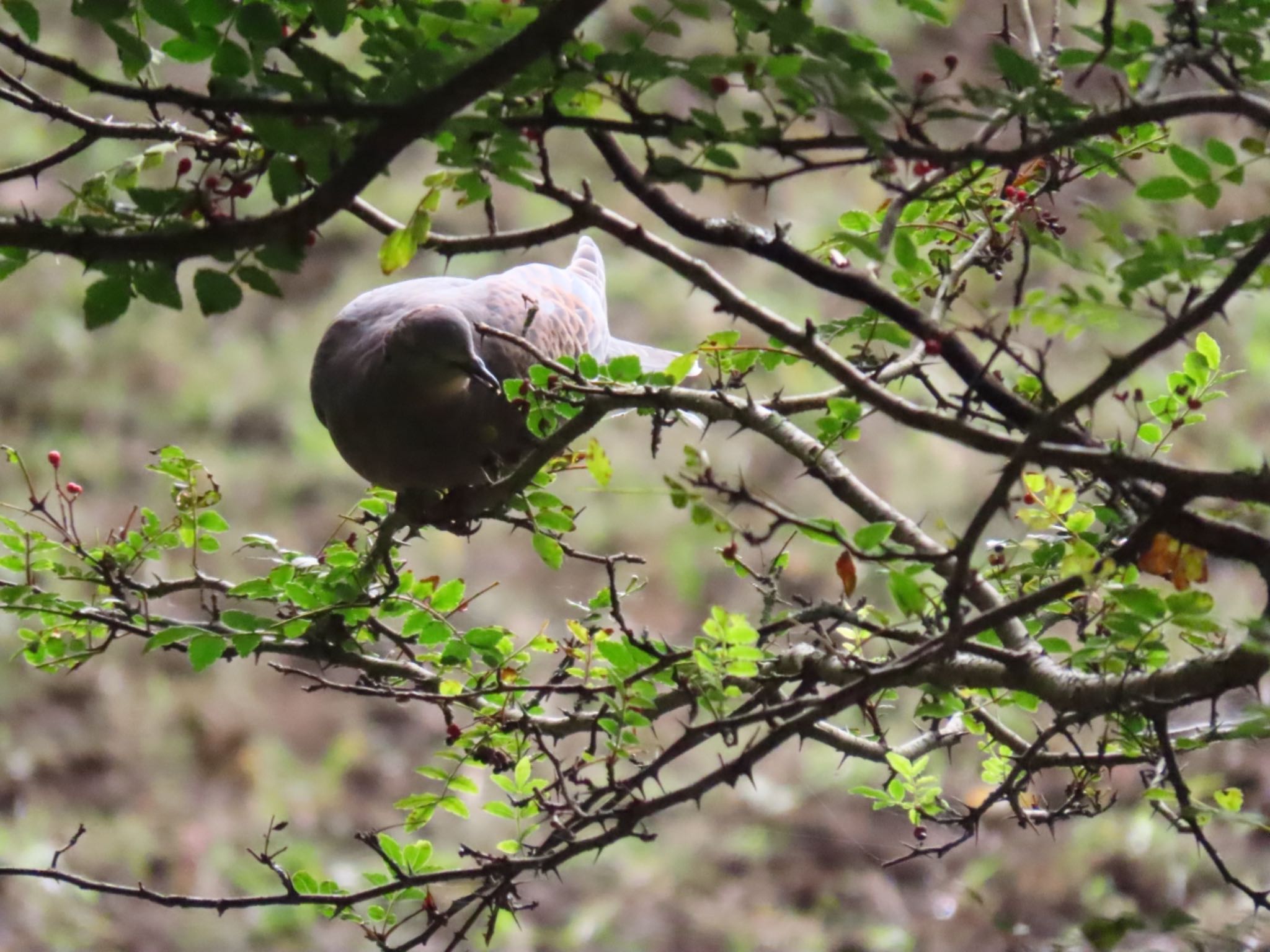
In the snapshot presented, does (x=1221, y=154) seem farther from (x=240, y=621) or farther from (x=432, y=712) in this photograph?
(x=432, y=712)

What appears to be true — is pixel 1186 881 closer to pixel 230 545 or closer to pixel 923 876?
pixel 923 876

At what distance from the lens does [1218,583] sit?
3801 mm

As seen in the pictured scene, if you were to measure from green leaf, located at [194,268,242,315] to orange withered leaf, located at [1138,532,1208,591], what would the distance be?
0.66 metres

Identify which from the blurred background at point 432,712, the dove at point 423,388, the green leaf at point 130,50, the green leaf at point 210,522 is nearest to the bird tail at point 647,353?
the dove at point 423,388

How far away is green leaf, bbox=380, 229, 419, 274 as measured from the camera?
2.97 feet

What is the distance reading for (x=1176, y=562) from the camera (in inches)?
36.2

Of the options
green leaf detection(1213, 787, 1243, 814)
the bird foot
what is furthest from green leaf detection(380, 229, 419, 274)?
green leaf detection(1213, 787, 1243, 814)

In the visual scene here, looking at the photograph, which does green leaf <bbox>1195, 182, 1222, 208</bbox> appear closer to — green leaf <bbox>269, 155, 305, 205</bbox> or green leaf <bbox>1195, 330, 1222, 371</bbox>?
green leaf <bbox>1195, 330, 1222, 371</bbox>

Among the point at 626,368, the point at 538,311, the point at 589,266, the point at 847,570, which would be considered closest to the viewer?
the point at 847,570

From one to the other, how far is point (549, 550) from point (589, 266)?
108 centimetres

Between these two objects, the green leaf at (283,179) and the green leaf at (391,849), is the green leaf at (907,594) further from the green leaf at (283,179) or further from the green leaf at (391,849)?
the green leaf at (391,849)

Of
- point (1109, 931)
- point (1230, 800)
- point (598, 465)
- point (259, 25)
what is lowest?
point (1109, 931)

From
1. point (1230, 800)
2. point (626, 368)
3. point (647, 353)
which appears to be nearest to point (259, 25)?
point (626, 368)

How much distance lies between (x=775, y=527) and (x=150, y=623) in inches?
A: 26.0
